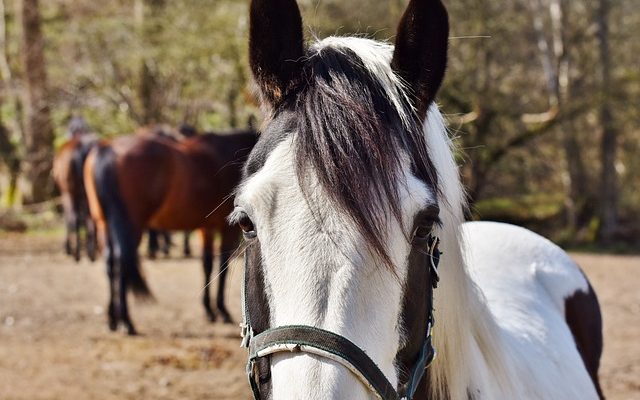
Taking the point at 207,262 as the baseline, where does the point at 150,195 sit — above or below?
above

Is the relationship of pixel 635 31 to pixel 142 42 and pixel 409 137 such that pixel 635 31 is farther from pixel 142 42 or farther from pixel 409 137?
pixel 409 137

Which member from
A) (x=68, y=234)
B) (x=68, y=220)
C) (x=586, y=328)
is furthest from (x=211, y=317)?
(x=586, y=328)

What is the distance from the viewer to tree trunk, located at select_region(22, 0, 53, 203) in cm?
1412

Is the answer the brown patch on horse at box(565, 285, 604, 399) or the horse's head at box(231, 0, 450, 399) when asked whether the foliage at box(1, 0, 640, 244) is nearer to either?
the brown patch on horse at box(565, 285, 604, 399)

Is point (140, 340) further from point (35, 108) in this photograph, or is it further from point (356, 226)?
point (35, 108)

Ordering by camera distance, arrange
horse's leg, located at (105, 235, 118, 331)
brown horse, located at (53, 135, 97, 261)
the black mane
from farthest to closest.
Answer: brown horse, located at (53, 135, 97, 261) → horse's leg, located at (105, 235, 118, 331) → the black mane

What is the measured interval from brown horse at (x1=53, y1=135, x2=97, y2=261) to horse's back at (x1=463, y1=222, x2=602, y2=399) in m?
7.52

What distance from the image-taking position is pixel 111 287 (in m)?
7.16

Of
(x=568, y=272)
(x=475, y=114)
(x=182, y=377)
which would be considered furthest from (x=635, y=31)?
(x=568, y=272)

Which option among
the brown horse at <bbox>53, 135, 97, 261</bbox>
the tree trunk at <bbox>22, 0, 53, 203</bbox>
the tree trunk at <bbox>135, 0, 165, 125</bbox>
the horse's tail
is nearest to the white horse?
the horse's tail

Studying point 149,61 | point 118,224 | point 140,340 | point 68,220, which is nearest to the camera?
point 140,340

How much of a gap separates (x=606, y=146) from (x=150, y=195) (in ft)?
27.3

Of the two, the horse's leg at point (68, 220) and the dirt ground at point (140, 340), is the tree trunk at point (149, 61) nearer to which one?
the horse's leg at point (68, 220)

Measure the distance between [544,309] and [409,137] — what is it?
129 cm
